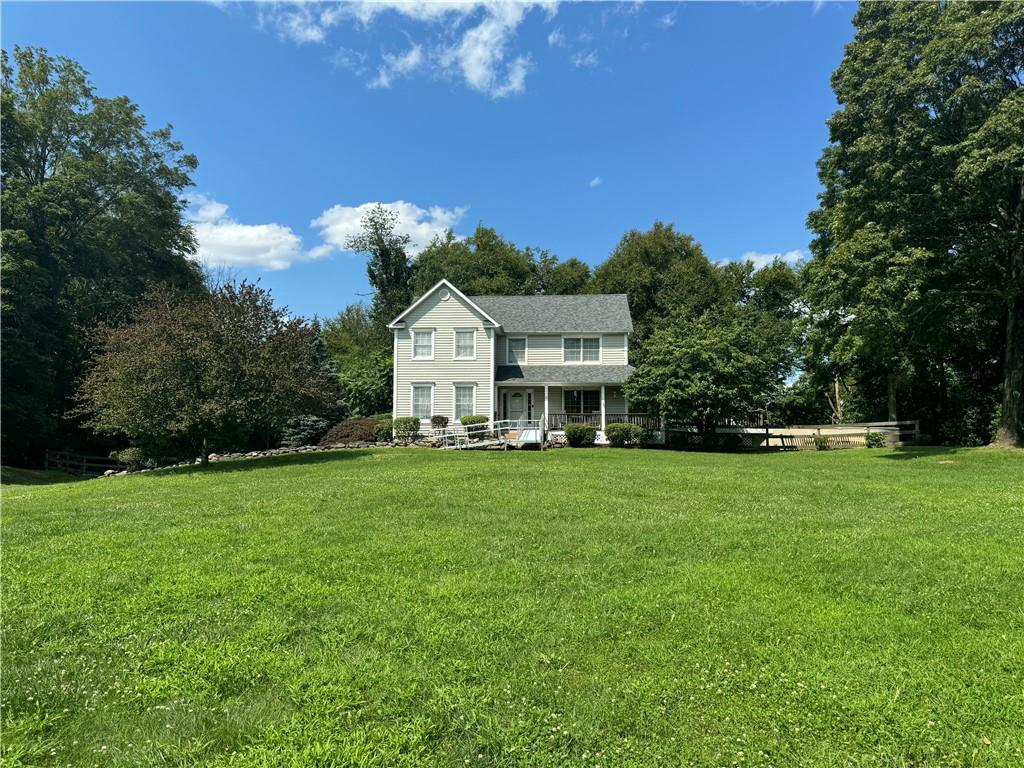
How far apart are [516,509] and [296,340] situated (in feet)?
42.3

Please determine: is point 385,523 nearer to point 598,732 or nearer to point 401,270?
point 598,732

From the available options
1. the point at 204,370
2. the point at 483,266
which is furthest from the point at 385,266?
the point at 204,370

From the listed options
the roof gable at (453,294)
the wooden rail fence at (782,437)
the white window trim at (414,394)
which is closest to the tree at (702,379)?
the wooden rail fence at (782,437)

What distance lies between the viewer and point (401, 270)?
144 feet

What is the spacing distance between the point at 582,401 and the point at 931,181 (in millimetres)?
16483

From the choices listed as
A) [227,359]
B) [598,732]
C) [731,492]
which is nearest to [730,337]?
[731,492]

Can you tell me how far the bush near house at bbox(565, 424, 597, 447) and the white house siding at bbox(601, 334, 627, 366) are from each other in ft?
16.1

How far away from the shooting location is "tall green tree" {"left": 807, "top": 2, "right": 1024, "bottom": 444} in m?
17.0

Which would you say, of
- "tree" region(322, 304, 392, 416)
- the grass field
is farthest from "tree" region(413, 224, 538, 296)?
the grass field

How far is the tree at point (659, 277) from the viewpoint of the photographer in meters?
41.7

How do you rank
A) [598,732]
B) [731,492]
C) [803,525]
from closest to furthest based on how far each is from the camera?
[598,732] → [803,525] → [731,492]

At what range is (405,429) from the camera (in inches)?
1024

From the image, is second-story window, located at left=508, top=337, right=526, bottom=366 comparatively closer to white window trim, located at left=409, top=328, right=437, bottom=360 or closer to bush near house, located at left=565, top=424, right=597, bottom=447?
white window trim, located at left=409, top=328, right=437, bottom=360

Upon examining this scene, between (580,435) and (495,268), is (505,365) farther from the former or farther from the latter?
(495,268)
